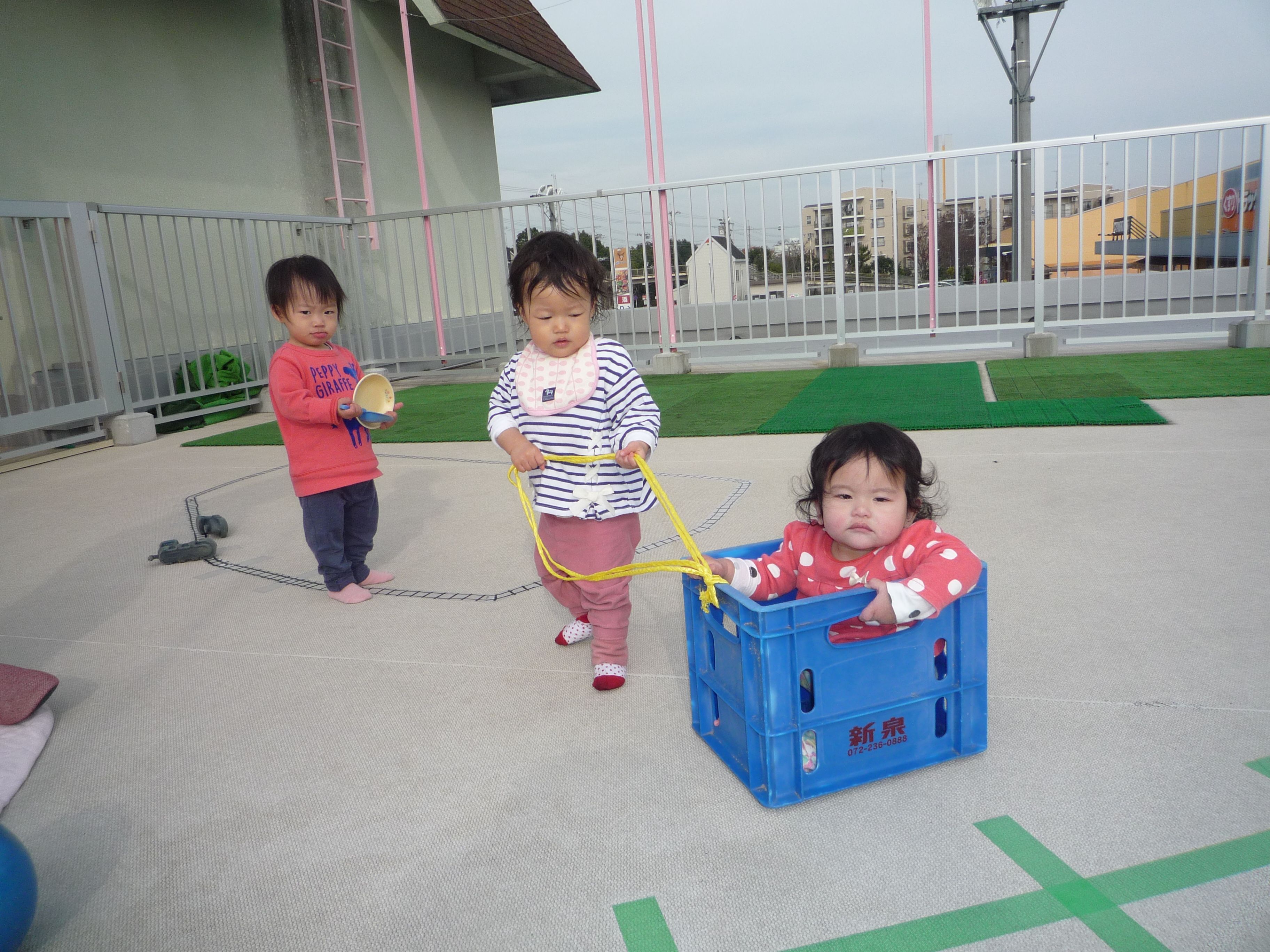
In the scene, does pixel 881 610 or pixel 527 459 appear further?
pixel 527 459

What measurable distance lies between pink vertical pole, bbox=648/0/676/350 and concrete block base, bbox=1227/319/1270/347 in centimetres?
492

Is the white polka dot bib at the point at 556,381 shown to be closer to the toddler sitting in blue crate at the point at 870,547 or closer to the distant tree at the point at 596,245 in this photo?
the toddler sitting in blue crate at the point at 870,547

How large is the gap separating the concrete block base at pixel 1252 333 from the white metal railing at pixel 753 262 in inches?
4.8

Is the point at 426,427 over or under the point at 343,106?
under

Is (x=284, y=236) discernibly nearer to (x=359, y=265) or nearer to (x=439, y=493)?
(x=359, y=265)

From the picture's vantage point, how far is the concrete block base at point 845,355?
823 centimetres

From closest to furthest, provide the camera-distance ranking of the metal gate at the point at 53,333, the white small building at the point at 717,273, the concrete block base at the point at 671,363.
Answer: the metal gate at the point at 53,333
the concrete block base at the point at 671,363
the white small building at the point at 717,273

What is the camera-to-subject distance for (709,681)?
6.10 feet

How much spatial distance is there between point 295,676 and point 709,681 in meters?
1.20

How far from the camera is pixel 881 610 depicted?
1570mm

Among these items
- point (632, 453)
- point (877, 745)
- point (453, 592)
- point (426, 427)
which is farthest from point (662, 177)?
point (877, 745)

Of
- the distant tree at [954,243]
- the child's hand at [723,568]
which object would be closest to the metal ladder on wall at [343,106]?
the distant tree at [954,243]

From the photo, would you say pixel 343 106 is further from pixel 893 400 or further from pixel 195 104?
pixel 893 400

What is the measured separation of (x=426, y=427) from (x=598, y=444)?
4.62m
